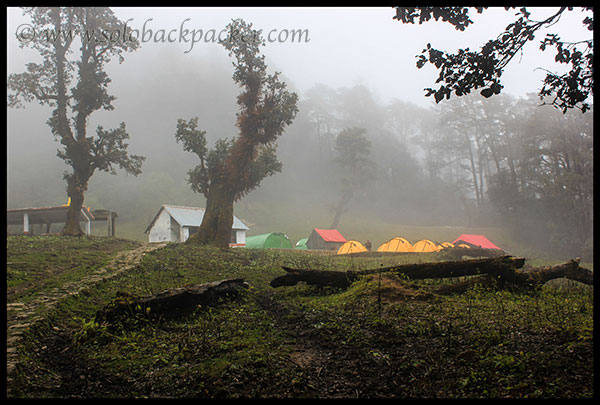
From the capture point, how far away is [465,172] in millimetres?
90875

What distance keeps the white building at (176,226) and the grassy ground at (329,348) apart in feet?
85.2

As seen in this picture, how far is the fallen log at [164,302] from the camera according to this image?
7.24 meters

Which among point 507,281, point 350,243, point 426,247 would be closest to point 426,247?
point 426,247

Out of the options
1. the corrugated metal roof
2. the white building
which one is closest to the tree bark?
the white building

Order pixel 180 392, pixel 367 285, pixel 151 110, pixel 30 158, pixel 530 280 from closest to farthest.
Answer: pixel 180 392 < pixel 367 285 < pixel 530 280 < pixel 30 158 < pixel 151 110

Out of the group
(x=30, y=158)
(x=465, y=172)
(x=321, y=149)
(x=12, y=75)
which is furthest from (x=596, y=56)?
(x=465, y=172)

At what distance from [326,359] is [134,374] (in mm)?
2609

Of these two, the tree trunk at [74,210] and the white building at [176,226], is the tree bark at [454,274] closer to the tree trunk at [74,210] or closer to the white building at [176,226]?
the tree trunk at [74,210]

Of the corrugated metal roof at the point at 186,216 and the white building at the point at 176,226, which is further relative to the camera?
the corrugated metal roof at the point at 186,216

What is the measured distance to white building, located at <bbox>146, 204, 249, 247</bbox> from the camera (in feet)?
115

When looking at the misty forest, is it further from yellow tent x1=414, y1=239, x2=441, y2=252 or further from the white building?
the white building

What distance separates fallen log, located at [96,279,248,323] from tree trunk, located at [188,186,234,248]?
1352 centimetres

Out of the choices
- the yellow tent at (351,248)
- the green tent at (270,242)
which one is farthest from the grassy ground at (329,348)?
the green tent at (270,242)

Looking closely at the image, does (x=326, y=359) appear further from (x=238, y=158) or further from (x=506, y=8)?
(x=238, y=158)
